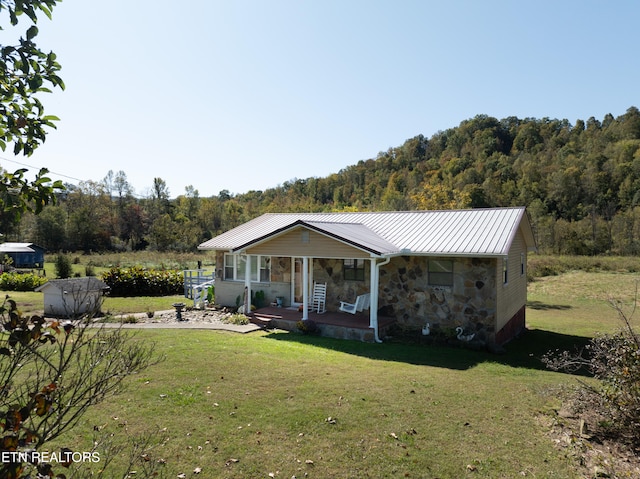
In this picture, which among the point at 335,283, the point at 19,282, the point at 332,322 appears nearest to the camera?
the point at 332,322

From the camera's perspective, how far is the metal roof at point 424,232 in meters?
12.5

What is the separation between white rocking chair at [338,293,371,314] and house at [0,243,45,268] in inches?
1107

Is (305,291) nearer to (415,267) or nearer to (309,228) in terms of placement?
(309,228)

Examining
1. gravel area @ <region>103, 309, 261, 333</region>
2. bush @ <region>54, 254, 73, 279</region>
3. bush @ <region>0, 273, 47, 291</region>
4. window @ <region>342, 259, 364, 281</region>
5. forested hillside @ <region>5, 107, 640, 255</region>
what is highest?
forested hillside @ <region>5, 107, 640, 255</region>

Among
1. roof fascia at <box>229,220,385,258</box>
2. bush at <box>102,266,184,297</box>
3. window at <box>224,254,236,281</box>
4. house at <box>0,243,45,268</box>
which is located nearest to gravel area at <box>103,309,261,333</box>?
window at <box>224,254,236,281</box>

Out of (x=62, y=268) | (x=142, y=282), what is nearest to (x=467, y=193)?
(x=142, y=282)

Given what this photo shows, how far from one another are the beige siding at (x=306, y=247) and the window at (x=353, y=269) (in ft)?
5.45

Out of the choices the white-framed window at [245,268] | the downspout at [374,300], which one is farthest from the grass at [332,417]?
the white-framed window at [245,268]

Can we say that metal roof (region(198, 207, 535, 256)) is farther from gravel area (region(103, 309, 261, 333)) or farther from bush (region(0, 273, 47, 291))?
bush (region(0, 273, 47, 291))

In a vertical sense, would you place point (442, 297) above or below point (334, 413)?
above

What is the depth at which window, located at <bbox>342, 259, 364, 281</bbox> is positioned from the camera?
14656mm

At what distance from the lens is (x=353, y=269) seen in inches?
583

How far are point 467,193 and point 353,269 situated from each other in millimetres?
24273

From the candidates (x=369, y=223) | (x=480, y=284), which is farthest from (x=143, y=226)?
(x=480, y=284)
